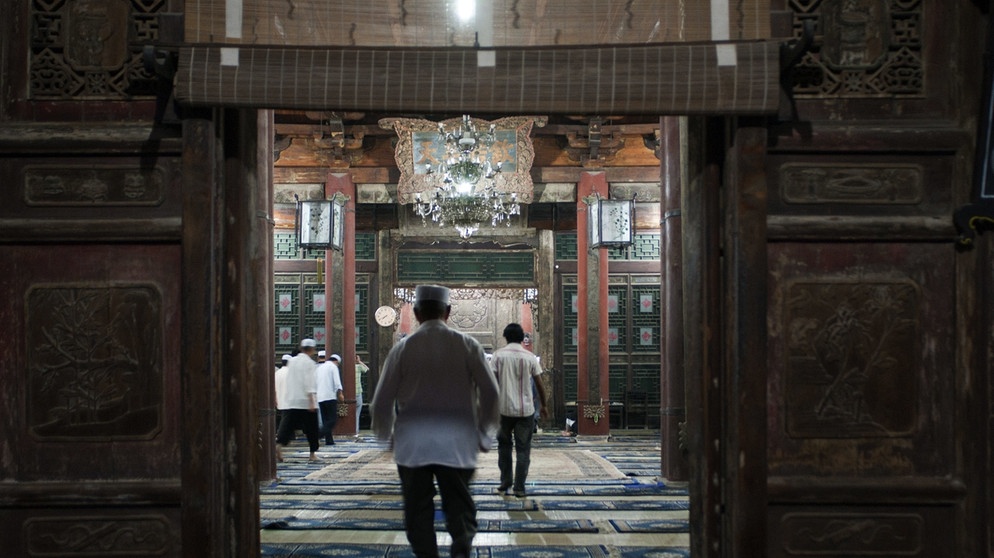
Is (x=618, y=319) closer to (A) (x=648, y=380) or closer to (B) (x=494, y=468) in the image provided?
(A) (x=648, y=380)

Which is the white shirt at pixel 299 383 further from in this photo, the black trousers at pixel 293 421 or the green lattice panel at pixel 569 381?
the green lattice panel at pixel 569 381

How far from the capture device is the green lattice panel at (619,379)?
17.0 meters

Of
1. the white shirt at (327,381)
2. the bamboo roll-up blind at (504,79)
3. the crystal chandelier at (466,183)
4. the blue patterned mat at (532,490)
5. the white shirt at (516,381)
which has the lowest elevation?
the blue patterned mat at (532,490)

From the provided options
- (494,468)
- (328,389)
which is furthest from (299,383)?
(494,468)

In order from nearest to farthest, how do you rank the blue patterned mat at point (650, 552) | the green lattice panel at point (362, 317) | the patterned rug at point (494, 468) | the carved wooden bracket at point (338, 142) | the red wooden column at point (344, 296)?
the blue patterned mat at point (650, 552)
the patterned rug at point (494, 468)
the carved wooden bracket at point (338, 142)
the red wooden column at point (344, 296)
the green lattice panel at point (362, 317)

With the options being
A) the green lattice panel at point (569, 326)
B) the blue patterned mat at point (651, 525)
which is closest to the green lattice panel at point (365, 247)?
the green lattice panel at point (569, 326)

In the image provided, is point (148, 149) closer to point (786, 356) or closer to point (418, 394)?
point (418, 394)

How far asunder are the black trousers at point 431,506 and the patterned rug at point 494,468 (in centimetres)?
453

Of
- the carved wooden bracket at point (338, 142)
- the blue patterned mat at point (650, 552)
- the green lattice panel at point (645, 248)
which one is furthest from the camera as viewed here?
the green lattice panel at point (645, 248)

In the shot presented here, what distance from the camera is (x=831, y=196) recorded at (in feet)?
13.1

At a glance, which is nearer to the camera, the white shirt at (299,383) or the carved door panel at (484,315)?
the white shirt at (299,383)

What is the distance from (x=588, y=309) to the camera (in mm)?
15742

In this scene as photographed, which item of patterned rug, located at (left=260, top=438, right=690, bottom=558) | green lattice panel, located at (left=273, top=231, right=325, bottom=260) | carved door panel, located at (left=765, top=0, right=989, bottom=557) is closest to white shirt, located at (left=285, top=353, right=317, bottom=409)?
patterned rug, located at (left=260, top=438, right=690, bottom=558)

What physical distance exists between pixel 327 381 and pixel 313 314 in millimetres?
5341
